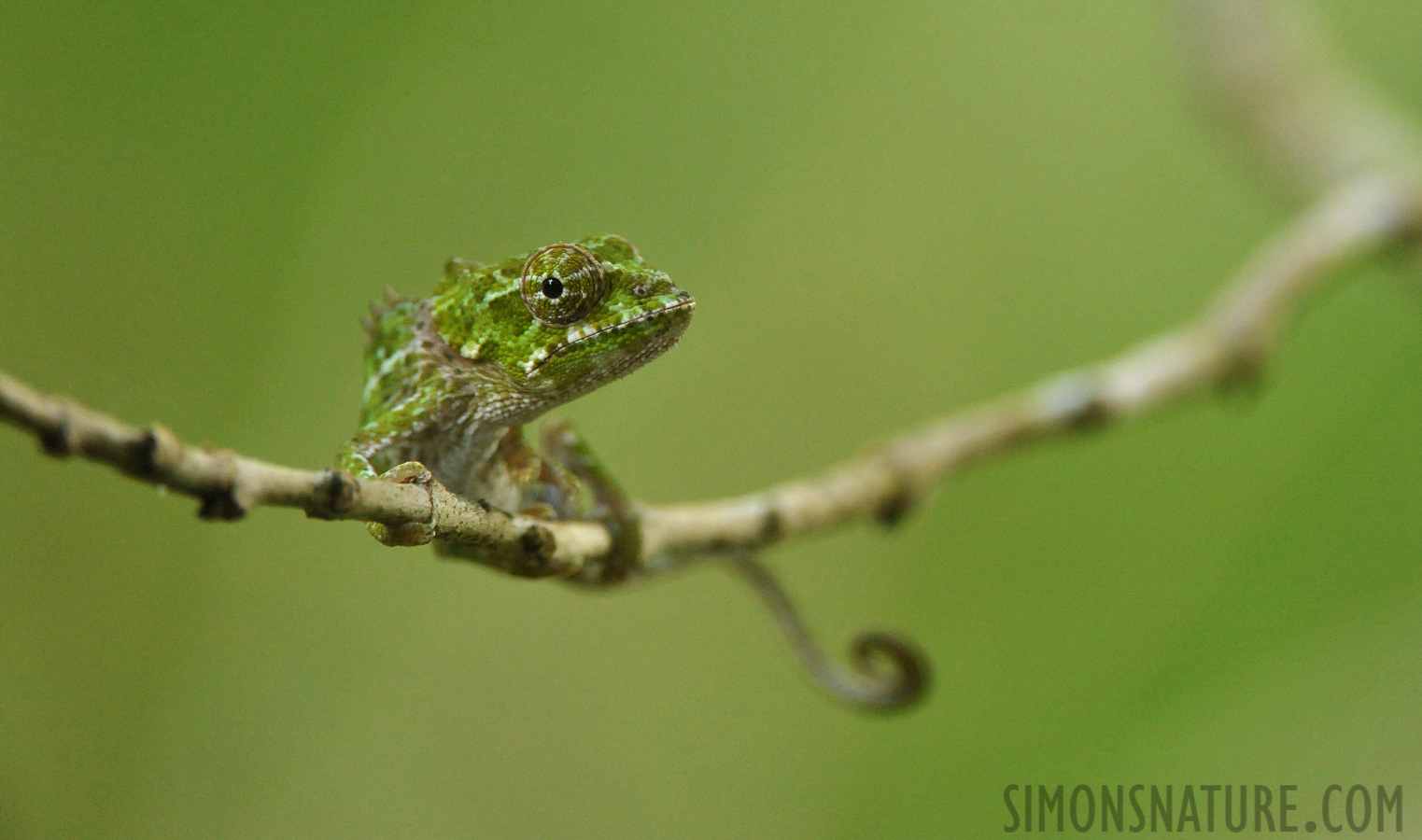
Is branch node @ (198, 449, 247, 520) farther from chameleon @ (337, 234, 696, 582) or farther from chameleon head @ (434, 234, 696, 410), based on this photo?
chameleon head @ (434, 234, 696, 410)

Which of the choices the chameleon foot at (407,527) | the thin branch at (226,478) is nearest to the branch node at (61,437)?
the thin branch at (226,478)

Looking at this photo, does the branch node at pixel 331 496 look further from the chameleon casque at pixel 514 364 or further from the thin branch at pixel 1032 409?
the chameleon casque at pixel 514 364

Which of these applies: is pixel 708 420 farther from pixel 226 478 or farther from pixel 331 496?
pixel 226 478

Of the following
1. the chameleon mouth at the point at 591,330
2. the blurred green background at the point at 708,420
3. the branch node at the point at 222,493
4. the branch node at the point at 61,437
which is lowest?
the branch node at the point at 61,437

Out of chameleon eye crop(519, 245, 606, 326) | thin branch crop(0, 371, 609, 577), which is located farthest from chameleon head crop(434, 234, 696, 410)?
thin branch crop(0, 371, 609, 577)

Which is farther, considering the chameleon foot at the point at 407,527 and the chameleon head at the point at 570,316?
the chameleon head at the point at 570,316

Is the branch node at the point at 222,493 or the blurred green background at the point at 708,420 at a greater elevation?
the blurred green background at the point at 708,420

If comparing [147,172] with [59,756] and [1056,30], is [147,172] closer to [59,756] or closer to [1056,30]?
[59,756]
